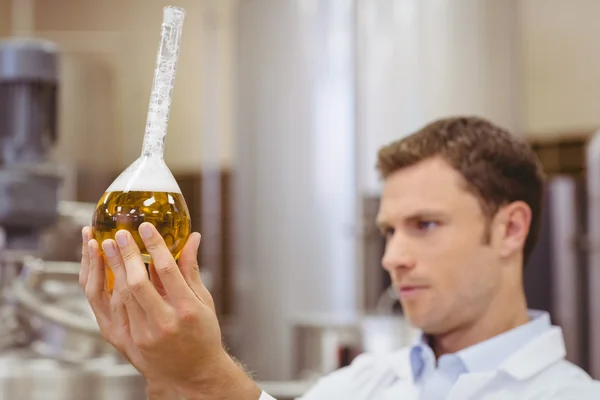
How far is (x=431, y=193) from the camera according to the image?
128 centimetres

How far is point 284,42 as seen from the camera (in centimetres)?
274

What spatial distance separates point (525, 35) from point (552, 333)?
102 inches

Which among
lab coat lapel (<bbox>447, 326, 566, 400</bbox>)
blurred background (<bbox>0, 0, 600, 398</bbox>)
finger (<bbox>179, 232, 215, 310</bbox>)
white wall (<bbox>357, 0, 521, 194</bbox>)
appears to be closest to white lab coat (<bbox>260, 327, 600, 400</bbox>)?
lab coat lapel (<bbox>447, 326, 566, 400</bbox>)

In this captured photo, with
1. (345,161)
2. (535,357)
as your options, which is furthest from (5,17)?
(535,357)

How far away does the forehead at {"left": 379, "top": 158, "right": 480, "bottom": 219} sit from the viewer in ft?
4.18

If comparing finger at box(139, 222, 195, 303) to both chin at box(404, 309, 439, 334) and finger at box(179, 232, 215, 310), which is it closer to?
finger at box(179, 232, 215, 310)

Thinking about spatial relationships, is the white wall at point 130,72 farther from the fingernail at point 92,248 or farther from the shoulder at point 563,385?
the fingernail at point 92,248

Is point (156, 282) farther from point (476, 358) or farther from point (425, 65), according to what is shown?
point (425, 65)

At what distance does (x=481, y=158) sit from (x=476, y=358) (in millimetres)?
299

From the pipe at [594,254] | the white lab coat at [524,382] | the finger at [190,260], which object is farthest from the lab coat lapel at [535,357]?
the pipe at [594,254]

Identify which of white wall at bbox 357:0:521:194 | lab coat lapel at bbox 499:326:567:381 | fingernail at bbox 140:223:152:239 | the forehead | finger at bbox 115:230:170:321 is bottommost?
lab coat lapel at bbox 499:326:567:381

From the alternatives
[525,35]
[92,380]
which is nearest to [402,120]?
[525,35]

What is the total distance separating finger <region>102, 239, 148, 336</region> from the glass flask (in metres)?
0.02

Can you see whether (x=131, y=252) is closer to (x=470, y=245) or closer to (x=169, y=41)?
(x=169, y=41)
